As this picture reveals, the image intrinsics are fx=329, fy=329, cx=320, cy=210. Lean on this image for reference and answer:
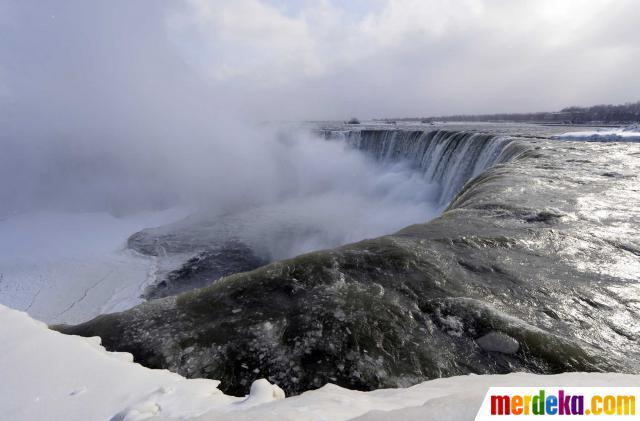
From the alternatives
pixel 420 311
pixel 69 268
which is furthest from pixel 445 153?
pixel 69 268

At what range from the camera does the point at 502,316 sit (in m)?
3.22

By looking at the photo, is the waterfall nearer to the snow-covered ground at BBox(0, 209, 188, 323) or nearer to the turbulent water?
the turbulent water

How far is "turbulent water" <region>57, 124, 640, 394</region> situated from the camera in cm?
271

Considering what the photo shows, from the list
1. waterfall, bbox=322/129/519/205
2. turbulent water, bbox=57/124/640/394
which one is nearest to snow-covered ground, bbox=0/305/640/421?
→ turbulent water, bbox=57/124/640/394

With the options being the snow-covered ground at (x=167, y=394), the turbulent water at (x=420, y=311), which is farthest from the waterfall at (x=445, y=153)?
the snow-covered ground at (x=167, y=394)

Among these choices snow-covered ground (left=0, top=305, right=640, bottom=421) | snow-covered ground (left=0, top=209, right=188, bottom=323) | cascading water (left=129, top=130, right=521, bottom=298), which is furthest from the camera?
cascading water (left=129, top=130, right=521, bottom=298)

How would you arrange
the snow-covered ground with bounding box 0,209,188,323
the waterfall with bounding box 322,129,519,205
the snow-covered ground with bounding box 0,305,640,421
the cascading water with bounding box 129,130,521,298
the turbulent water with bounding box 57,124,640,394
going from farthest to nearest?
1. the waterfall with bounding box 322,129,519,205
2. the cascading water with bounding box 129,130,521,298
3. the snow-covered ground with bounding box 0,209,188,323
4. the turbulent water with bounding box 57,124,640,394
5. the snow-covered ground with bounding box 0,305,640,421

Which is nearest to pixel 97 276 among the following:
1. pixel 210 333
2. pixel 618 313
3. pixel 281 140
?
pixel 210 333

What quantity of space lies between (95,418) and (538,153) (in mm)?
14191

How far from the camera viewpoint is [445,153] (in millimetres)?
17953

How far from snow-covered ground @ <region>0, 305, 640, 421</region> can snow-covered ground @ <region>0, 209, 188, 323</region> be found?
21.9 feet

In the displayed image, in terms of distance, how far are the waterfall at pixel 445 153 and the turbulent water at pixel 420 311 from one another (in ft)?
29.3

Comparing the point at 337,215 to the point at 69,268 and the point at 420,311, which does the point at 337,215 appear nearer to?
the point at 69,268

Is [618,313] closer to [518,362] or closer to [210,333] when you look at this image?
[518,362]
